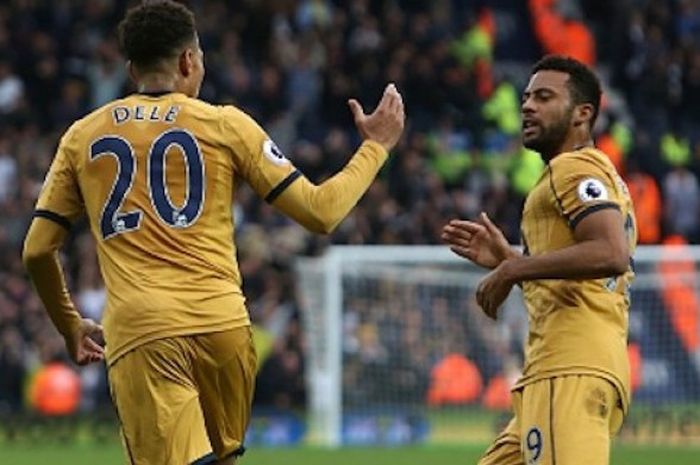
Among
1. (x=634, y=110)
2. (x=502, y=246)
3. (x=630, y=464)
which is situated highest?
(x=634, y=110)

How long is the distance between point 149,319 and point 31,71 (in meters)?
16.5

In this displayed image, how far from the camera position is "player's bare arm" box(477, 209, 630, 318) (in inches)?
262

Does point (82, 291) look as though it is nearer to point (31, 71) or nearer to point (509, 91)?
point (31, 71)

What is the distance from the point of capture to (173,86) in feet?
22.0

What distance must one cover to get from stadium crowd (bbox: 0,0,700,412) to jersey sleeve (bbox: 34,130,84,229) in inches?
476

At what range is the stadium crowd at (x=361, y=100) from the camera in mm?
19906

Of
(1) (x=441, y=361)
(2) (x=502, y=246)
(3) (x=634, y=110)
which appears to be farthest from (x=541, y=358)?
→ (3) (x=634, y=110)

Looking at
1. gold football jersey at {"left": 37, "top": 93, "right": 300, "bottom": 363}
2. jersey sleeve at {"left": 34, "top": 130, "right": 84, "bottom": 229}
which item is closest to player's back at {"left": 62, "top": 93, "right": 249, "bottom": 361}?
gold football jersey at {"left": 37, "top": 93, "right": 300, "bottom": 363}

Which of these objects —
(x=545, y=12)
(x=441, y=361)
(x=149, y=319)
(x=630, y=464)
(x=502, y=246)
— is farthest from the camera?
(x=545, y=12)

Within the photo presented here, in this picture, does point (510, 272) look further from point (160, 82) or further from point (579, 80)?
point (160, 82)

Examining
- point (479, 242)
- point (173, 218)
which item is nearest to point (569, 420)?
point (479, 242)

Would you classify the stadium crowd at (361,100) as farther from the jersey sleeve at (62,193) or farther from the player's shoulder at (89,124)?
the player's shoulder at (89,124)

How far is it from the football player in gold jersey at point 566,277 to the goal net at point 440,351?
11.1m

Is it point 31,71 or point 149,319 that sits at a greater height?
point 31,71
